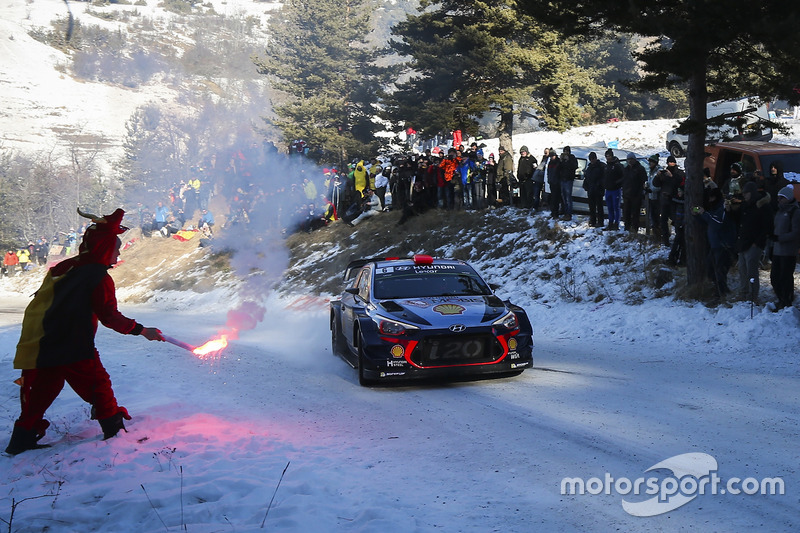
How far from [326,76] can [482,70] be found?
70.2ft

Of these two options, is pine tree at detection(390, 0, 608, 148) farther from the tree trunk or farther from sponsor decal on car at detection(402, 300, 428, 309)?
sponsor decal on car at detection(402, 300, 428, 309)

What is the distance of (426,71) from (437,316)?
90.3ft

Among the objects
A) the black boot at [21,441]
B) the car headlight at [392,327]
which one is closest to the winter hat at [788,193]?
the car headlight at [392,327]

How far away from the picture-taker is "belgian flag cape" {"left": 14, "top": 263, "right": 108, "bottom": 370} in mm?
6500

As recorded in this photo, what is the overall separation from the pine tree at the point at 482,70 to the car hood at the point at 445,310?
2282 cm

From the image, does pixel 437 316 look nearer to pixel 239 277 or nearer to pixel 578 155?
pixel 578 155

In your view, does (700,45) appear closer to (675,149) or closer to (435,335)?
(435,335)

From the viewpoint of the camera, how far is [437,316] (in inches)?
368

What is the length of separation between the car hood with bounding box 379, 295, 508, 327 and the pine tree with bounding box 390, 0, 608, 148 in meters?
22.8

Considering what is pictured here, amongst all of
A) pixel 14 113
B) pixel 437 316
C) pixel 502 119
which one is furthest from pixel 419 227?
pixel 14 113

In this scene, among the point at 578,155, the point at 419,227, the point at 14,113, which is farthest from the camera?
the point at 14,113

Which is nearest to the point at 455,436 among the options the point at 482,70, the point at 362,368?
the point at 362,368

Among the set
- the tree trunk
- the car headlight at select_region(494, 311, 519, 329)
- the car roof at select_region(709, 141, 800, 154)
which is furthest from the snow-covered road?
the car roof at select_region(709, 141, 800, 154)

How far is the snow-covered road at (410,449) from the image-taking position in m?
4.92
